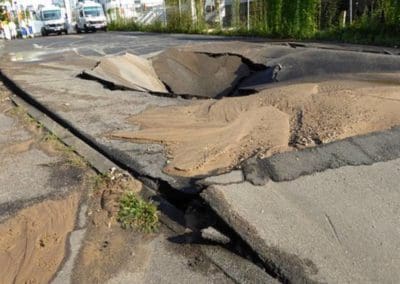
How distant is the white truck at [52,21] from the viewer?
116 feet

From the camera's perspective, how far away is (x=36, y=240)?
3125 millimetres

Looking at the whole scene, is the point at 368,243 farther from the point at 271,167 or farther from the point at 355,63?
the point at 355,63

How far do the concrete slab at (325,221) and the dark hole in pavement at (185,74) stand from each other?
4.95 m

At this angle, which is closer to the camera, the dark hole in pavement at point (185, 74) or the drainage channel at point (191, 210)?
the drainage channel at point (191, 210)

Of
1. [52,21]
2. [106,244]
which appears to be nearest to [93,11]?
[52,21]

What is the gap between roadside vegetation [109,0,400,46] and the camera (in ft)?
45.2

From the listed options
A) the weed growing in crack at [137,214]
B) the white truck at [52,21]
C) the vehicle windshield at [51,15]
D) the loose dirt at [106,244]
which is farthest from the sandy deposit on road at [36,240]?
the vehicle windshield at [51,15]

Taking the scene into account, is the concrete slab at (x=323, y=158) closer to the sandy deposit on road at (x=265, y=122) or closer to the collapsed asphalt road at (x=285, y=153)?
the collapsed asphalt road at (x=285, y=153)

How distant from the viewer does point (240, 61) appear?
9.54m

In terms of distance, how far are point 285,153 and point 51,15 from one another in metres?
36.9

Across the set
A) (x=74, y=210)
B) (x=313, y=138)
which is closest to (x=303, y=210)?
(x=313, y=138)

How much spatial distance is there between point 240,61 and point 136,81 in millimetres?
2368

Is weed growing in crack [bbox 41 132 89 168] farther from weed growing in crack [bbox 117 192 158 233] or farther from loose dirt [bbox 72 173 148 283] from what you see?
weed growing in crack [bbox 117 192 158 233]

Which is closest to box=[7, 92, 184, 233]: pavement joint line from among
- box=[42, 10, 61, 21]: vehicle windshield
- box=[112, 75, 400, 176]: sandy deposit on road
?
box=[112, 75, 400, 176]: sandy deposit on road
